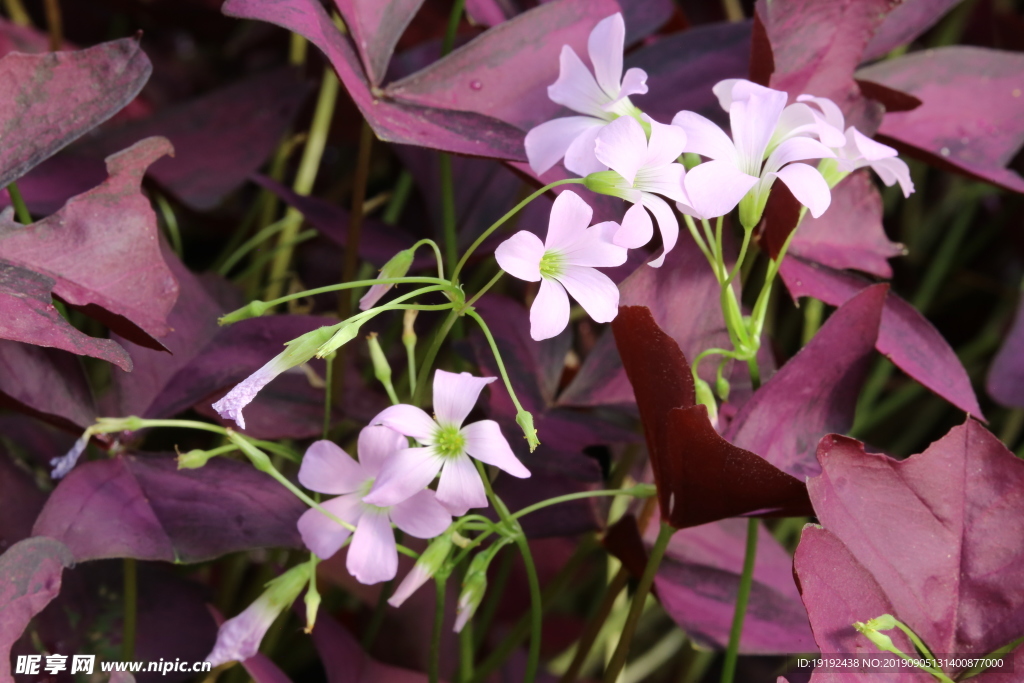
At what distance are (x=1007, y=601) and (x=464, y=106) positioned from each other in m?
0.35

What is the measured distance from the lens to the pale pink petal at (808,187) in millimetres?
313

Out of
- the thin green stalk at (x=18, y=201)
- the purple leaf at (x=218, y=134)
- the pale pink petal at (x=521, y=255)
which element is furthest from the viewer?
the purple leaf at (x=218, y=134)

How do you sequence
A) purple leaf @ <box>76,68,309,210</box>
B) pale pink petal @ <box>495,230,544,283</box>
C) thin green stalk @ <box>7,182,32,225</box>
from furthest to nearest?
purple leaf @ <box>76,68,309,210</box> → thin green stalk @ <box>7,182,32,225</box> → pale pink petal @ <box>495,230,544,283</box>

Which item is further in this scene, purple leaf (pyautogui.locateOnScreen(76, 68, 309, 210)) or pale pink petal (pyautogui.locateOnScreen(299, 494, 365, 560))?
purple leaf (pyautogui.locateOnScreen(76, 68, 309, 210))

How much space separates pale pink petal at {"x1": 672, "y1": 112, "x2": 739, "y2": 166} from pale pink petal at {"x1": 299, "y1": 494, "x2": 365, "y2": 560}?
207 millimetres

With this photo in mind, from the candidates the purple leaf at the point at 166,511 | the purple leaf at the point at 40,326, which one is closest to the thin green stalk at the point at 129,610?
the purple leaf at the point at 166,511

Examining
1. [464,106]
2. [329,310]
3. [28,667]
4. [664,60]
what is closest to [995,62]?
[664,60]

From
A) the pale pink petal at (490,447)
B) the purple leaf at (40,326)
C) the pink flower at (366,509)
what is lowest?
the pink flower at (366,509)

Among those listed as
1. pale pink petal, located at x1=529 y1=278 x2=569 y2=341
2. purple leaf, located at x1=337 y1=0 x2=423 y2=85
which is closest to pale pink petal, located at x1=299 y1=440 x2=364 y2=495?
pale pink petal, located at x1=529 y1=278 x2=569 y2=341

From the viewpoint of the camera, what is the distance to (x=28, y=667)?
40cm

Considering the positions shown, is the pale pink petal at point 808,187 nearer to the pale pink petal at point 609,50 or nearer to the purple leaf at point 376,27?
the pale pink petal at point 609,50

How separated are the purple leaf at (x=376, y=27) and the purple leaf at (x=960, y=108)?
0.30 metres

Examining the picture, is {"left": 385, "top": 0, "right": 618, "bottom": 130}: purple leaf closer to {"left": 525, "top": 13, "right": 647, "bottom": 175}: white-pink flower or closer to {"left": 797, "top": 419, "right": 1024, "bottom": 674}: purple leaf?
{"left": 525, "top": 13, "right": 647, "bottom": 175}: white-pink flower

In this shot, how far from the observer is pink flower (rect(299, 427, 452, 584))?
32 cm
